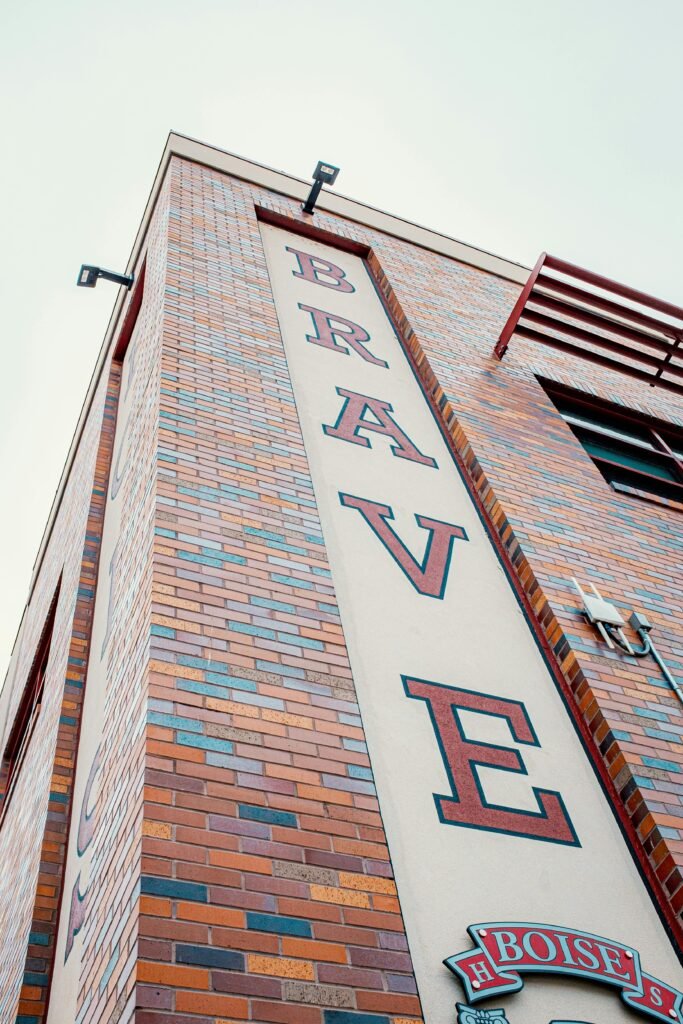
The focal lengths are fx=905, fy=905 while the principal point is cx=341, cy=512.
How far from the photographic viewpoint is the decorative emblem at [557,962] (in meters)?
3.22

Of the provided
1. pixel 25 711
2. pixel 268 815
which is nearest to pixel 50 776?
pixel 268 815

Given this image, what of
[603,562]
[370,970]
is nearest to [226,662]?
[370,970]

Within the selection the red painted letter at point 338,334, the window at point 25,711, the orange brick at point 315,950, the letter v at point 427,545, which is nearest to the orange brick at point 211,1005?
the orange brick at point 315,950

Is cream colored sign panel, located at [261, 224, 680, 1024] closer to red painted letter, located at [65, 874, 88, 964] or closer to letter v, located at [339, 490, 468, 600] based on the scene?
letter v, located at [339, 490, 468, 600]

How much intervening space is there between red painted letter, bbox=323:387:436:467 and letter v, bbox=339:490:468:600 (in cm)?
65

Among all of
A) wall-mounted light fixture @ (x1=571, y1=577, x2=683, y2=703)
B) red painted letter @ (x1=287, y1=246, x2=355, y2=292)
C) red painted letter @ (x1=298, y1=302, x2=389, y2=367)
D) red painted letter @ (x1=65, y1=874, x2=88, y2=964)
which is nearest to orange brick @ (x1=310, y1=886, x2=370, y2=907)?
red painted letter @ (x1=65, y1=874, x2=88, y2=964)

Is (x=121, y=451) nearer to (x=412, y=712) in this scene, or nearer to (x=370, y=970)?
(x=412, y=712)

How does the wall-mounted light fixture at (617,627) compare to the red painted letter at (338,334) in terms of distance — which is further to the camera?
the red painted letter at (338,334)

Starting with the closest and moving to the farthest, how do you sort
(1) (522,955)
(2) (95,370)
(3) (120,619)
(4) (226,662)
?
(1) (522,955)
(4) (226,662)
(3) (120,619)
(2) (95,370)

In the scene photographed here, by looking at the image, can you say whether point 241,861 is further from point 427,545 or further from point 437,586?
point 427,545

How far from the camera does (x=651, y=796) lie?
13.5 ft

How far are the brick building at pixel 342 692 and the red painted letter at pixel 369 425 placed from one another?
1.5 inches

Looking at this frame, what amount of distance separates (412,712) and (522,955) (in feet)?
3.80

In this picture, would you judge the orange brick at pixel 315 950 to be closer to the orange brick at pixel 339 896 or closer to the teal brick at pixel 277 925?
the teal brick at pixel 277 925
